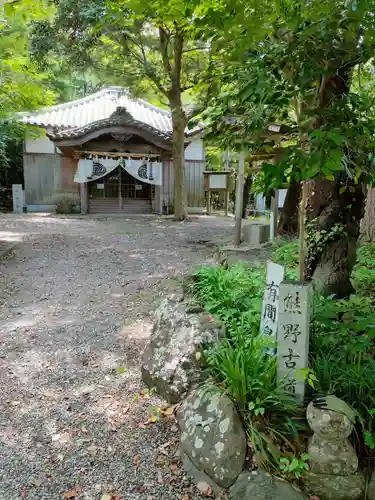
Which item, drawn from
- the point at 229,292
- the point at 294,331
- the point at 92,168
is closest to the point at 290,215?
the point at 229,292

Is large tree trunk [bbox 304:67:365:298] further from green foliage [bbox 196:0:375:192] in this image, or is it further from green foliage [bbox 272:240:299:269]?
green foliage [bbox 272:240:299:269]

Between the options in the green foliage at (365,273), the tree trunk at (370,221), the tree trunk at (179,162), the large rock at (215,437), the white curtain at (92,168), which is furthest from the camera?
the white curtain at (92,168)

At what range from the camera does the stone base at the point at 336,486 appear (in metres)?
2.12

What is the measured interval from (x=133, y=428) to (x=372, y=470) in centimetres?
150

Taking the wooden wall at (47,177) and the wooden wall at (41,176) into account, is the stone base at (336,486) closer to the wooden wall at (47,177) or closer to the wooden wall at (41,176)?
the wooden wall at (47,177)

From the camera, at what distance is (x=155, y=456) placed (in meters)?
2.47

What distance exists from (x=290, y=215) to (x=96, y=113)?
1326 cm

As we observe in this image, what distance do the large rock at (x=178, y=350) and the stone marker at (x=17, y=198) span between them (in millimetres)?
14425

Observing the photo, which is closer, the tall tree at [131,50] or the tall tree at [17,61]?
the tall tree at [17,61]

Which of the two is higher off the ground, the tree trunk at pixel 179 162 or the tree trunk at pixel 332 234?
the tree trunk at pixel 179 162

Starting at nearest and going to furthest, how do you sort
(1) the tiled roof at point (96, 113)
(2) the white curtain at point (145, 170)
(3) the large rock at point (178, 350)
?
(3) the large rock at point (178, 350) < (2) the white curtain at point (145, 170) < (1) the tiled roof at point (96, 113)

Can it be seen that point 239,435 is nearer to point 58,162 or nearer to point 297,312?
point 297,312

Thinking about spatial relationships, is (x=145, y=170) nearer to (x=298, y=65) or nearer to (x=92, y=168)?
(x=92, y=168)

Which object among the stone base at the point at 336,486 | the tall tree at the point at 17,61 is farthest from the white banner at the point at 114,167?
the stone base at the point at 336,486
